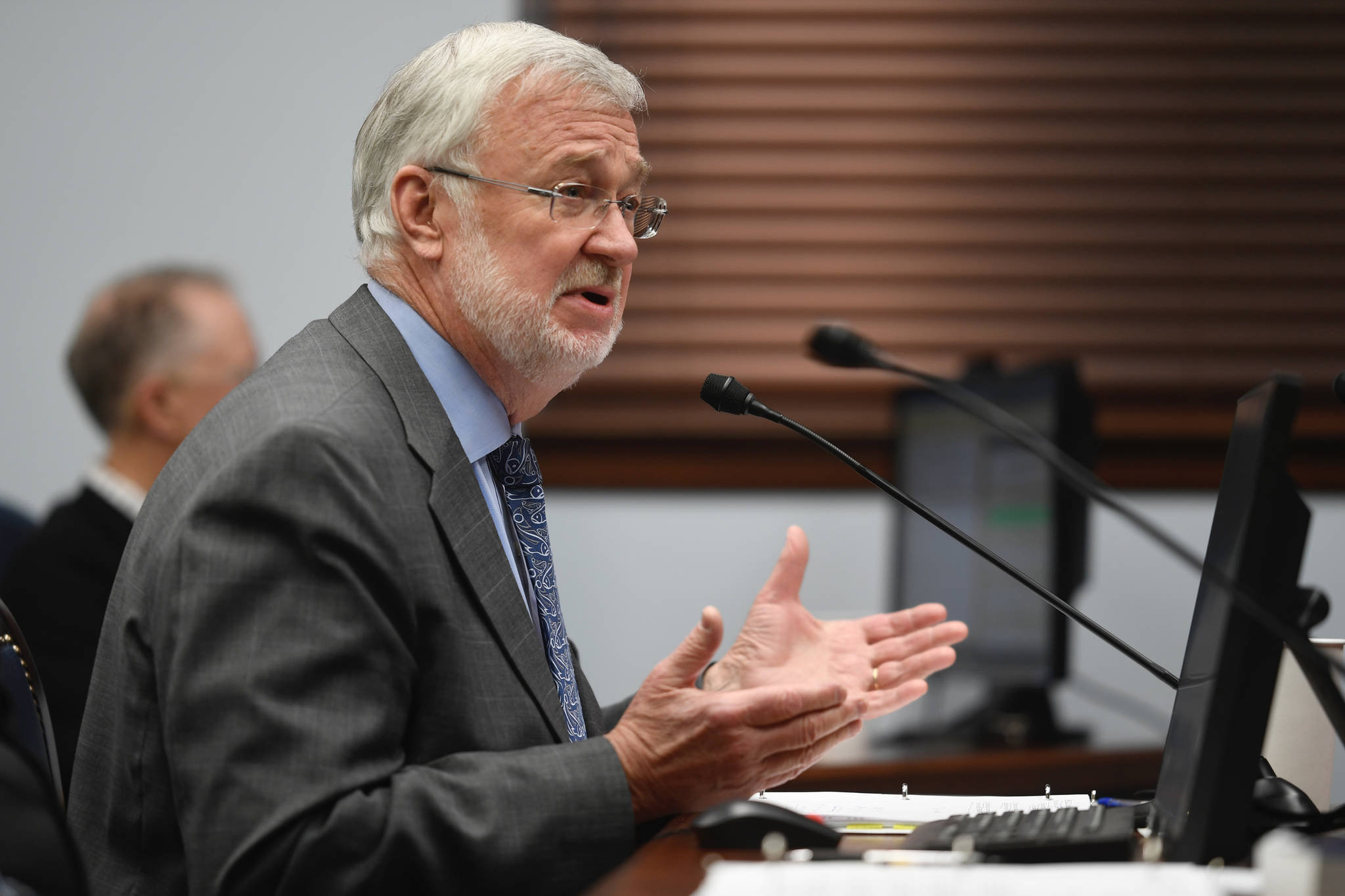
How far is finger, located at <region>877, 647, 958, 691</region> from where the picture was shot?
1.31m

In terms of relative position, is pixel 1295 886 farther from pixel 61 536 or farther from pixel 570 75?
pixel 61 536

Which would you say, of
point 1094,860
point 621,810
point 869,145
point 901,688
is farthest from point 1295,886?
point 869,145

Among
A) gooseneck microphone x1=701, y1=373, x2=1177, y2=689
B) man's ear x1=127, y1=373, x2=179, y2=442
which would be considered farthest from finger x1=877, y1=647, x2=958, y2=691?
man's ear x1=127, y1=373, x2=179, y2=442

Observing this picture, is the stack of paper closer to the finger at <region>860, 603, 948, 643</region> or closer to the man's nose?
the finger at <region>860, 603, 948, 643</region>

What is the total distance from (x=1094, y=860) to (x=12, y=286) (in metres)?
2.51

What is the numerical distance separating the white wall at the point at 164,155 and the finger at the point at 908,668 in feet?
5.35

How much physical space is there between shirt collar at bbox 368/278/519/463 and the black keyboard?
Answer: 600mm

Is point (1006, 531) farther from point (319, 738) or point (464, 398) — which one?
point (319, 738)

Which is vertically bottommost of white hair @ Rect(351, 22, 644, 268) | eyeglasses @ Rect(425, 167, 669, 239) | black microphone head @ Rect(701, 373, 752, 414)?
black microphone head @ Rect(701, 373, 752, 414)

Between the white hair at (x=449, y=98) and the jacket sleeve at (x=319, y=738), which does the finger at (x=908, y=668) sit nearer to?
the jacket sleeve at (x=319, y=738)

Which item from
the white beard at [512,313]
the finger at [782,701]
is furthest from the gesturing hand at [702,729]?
the white beard at [512,313]

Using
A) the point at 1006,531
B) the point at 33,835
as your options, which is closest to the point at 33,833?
the point at 33,835

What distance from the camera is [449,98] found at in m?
1.34

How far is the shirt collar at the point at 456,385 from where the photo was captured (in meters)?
1.29
